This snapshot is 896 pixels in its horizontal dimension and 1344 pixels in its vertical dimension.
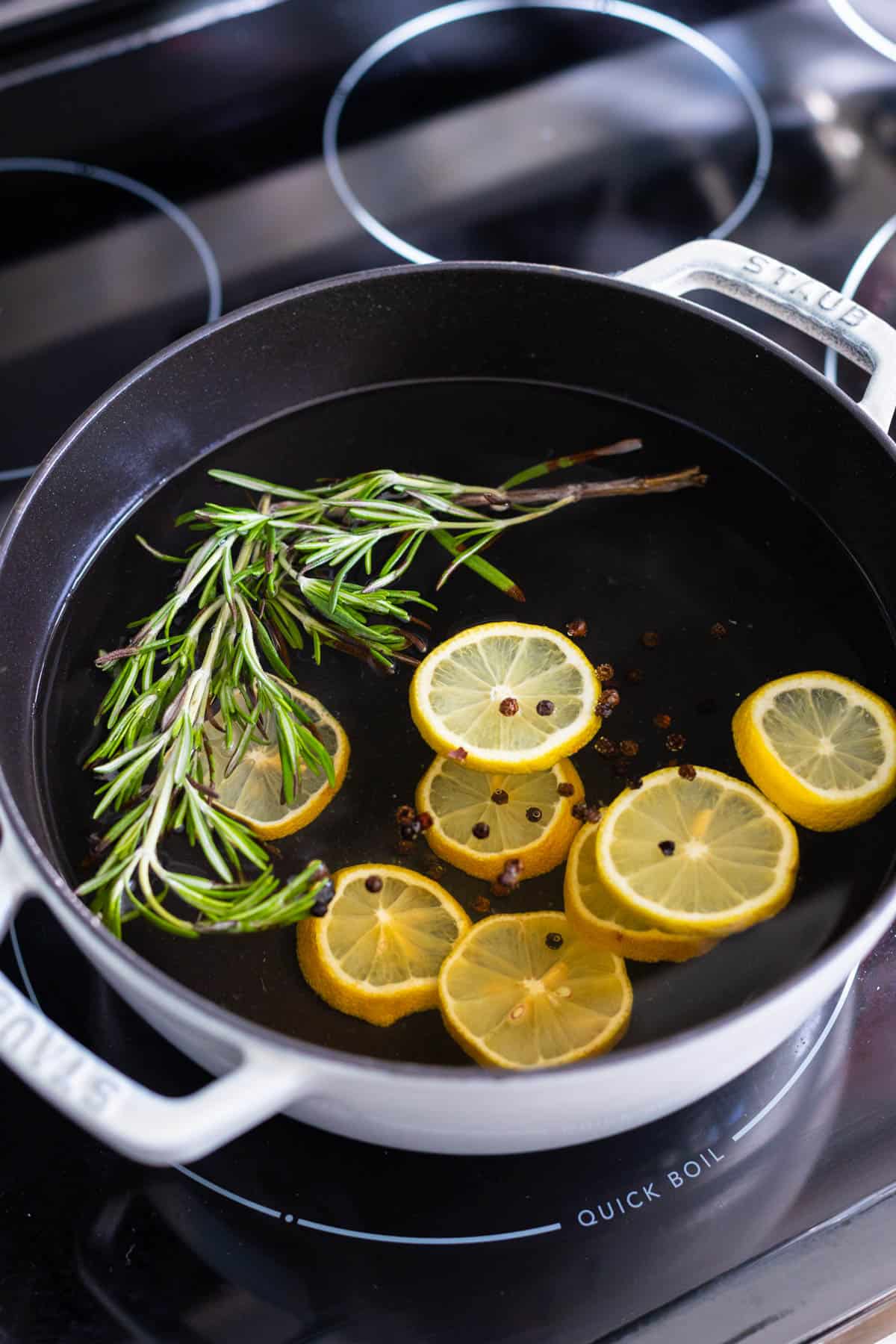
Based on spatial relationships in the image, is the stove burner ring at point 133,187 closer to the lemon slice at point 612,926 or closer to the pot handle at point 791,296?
the pot handle at point 791,296

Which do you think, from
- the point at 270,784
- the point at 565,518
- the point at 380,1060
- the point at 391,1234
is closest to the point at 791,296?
the point at 565,518

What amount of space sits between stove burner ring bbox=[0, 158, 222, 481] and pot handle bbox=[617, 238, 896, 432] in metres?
0.53

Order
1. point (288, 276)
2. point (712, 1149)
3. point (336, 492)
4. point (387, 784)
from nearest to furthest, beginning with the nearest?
1. point (712, 1149)
2. point (387, 784)
3. point (336, 492)
4. point (288, 276)

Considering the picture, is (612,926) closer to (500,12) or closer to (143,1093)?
(143,1093)

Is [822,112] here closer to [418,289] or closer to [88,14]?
[418,289]

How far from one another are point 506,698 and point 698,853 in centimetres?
22

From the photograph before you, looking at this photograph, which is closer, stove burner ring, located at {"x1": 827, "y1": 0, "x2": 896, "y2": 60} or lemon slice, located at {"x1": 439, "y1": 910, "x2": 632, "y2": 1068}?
lemon slice, located at {"x1": 439, "y1": 910, "x2": 632, "y2": 1068}

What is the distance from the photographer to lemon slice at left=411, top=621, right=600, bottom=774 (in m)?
1.17

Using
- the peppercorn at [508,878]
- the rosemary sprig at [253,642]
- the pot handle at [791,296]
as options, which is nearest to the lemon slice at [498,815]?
the peppercorn at [508,878]

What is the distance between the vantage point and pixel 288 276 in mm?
1556

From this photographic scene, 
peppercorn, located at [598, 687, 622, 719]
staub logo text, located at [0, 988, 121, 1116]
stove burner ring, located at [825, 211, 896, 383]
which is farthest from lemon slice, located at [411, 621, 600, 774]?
stove burner ring, located at [825, 211, 896, 383]

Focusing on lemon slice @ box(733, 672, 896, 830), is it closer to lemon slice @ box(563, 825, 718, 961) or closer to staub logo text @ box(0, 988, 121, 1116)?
lemon slice @ box(563, 825, 718, 961)

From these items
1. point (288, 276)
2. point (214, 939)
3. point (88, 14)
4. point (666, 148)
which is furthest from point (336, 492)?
point (88, 14)

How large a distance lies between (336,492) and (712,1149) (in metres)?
0.72
